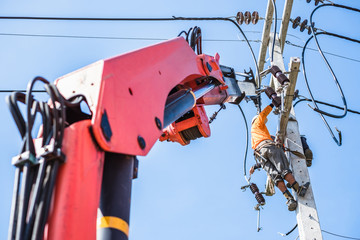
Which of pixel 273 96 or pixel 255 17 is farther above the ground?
pixel 255 17

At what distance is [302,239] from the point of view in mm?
5621

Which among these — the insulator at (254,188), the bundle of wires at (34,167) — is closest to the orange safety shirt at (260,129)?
the insulator at (254,188)

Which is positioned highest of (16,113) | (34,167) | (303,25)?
(303,25)

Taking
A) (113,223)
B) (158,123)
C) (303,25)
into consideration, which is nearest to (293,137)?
(303,25)

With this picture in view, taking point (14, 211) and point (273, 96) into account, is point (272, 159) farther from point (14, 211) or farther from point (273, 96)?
point (14, 211)

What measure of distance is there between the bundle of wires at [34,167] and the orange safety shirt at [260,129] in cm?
523

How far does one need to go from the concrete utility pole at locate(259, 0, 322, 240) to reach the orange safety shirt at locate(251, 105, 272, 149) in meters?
0.32

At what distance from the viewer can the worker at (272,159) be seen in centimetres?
604

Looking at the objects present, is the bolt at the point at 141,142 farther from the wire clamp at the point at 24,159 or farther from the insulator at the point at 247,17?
the insulator at the point at 247,17

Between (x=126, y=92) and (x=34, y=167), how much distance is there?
59 cm

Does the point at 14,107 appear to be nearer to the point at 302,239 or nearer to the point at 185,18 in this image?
the point at 302,239

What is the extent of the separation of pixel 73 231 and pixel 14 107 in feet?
1.90

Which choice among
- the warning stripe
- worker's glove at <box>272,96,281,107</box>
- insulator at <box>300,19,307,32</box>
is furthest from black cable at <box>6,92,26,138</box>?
insulator at <box>300,19,307,32</box>

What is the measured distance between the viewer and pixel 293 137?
6719mm
